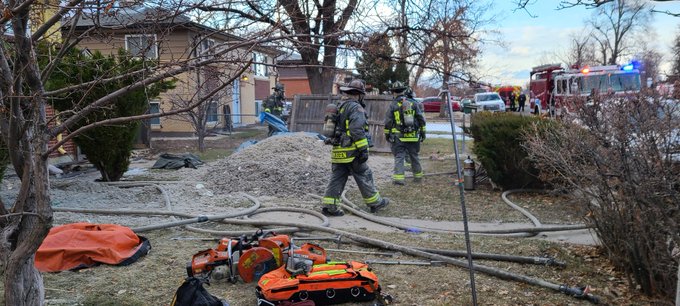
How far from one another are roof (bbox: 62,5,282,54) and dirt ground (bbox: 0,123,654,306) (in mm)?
2130

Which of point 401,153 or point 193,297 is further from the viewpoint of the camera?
point 401,153

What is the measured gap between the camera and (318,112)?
1691 centimetres

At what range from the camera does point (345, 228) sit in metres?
6.88

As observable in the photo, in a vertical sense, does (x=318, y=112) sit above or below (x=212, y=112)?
above

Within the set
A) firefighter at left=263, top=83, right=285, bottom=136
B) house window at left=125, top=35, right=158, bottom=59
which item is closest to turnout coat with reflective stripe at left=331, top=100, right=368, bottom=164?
house window at left=125, top=35, right=158, bottom=59

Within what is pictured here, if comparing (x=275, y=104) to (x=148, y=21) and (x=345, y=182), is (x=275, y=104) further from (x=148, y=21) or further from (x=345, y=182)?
(x=148, y=21)

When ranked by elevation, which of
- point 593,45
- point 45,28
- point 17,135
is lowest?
point 17,135

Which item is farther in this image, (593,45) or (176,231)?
(593,45)

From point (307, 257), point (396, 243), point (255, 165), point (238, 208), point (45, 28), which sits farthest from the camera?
point (255, 165)

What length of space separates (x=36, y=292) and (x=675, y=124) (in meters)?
4.58

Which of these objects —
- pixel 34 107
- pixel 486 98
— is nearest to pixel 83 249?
pixel 34 107

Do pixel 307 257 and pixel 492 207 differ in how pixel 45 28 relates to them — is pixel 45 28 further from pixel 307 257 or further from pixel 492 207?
pixel 492 207

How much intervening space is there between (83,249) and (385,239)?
3.02 meters

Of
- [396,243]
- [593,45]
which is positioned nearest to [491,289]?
[396,243]
